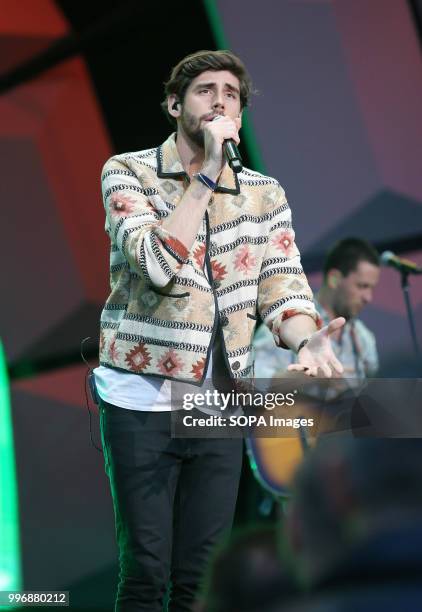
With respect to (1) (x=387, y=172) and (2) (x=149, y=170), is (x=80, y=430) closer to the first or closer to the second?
(1) (x=387, y=172)

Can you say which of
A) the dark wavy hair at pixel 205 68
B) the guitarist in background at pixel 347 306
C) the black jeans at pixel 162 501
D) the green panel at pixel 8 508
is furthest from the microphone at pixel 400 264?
the black jeans at pixel 162 501

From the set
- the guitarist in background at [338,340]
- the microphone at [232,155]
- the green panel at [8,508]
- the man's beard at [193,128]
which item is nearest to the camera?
the microphone at [232,155]

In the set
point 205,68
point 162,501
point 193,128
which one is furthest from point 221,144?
point 162,501

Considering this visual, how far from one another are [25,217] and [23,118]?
0.45 meters

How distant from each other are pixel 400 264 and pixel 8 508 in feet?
6.70

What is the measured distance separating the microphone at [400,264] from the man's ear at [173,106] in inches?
76.7

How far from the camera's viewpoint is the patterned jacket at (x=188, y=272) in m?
2.03

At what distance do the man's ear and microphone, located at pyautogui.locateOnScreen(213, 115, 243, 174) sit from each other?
281 millimetres

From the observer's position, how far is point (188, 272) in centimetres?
205

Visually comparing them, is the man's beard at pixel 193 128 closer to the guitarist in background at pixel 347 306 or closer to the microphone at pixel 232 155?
the microphone at pixel 232 155

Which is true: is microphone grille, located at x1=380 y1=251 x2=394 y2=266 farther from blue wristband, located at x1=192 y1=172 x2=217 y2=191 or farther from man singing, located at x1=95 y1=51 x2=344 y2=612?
blue wristband, located at x1=192 y1=172 x2=217 y2=191

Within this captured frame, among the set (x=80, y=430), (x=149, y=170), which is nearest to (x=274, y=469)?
(x=80, y=430)

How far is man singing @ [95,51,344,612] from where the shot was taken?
2014mm

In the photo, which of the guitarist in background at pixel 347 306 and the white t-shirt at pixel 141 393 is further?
the guitarist in background at pixel 347 306
